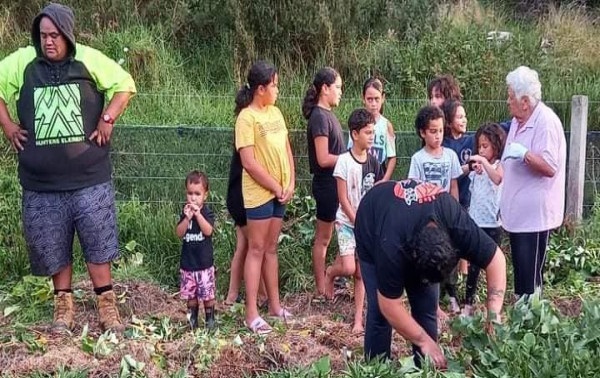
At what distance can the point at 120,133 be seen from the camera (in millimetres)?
7359

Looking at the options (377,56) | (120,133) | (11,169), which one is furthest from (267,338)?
(377,56)

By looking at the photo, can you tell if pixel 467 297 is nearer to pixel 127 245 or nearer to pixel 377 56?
pixel 127 245

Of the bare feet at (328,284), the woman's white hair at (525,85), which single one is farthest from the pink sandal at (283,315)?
the woman's white hair at (525,85)

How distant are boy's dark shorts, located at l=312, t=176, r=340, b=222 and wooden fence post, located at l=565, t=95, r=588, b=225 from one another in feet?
6.99

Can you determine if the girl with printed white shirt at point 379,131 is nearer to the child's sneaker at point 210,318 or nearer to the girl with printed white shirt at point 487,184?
the girl with printed white shirt at point 487,184

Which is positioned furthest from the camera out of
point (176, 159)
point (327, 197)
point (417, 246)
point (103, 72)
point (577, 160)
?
point (176, 159)

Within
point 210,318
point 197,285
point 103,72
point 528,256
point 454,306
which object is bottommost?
point 454,306

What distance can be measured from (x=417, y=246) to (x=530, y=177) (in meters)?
1.81

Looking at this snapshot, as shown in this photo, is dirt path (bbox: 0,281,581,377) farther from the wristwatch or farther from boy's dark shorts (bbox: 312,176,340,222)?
the wristwatch

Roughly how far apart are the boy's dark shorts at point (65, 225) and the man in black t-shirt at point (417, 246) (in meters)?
1.87

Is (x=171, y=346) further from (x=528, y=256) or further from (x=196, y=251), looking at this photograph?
(x=528, y=256)

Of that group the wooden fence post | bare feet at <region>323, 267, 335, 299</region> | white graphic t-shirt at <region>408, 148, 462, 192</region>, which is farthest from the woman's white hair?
the wooden fence post

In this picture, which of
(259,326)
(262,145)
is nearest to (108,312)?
(259,326)

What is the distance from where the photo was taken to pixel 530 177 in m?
5.30
